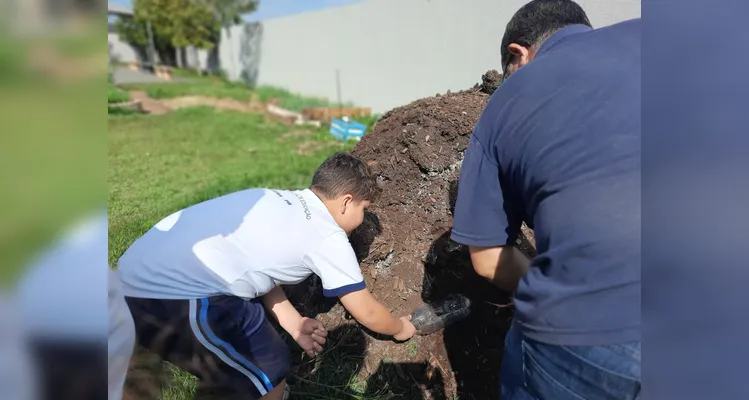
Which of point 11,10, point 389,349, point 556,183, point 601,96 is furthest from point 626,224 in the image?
point 389,349

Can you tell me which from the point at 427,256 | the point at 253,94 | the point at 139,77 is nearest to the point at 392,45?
the point at 253,94

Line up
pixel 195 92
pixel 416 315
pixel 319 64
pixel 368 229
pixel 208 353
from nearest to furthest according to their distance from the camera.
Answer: pixel 208 353 → pixel 416 315 → pixel 368 229 → pixel 319 64 → pixel 195 92

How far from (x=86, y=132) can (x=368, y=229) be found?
2.09m

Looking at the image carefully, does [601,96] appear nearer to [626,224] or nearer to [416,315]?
[626,224]

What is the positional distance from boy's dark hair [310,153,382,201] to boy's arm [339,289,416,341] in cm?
38

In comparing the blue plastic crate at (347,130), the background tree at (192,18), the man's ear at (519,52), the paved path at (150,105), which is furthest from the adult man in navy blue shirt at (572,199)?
the background tree at (192,18)

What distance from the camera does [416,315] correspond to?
2.54m

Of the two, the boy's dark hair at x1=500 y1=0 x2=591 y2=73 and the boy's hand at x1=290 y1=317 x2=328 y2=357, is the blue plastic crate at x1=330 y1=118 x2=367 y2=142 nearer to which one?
the boy's hand at x1=290 y1=317 x2=328 y2=357

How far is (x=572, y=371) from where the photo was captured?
4.17ft

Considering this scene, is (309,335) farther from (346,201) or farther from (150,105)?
(150,105)

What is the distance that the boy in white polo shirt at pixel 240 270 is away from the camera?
178cm

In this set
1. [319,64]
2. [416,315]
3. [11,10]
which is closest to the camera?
[11,10]

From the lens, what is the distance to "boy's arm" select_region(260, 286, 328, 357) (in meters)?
2.30

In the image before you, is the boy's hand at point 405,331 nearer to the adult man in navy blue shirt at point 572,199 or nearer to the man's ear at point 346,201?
the man's ear at point 346,201
